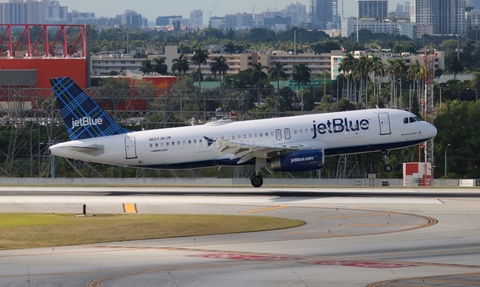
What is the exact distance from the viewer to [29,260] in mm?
37438

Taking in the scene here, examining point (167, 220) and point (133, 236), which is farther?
point (167, 220)

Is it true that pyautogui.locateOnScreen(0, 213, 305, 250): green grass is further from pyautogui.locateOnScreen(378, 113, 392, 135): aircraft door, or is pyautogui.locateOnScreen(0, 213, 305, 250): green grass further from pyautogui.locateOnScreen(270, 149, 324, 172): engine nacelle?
pyautogui.locateOnScreen(378, 113, 392, 135): aircraft door

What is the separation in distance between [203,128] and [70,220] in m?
19.3

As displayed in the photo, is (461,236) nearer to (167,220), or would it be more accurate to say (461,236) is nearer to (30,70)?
(167,220)

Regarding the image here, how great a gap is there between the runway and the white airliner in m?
4.40

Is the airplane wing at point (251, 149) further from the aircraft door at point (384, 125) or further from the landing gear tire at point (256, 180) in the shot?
the aircraft door at point (384, 125)

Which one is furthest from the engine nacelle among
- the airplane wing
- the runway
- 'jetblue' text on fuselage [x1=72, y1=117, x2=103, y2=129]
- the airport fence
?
'jetblue' text on fuselage [x1=72, y1=117, x2=103, y2=129]

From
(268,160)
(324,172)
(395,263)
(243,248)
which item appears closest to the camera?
(395,263)

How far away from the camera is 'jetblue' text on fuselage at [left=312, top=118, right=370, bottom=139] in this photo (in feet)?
215

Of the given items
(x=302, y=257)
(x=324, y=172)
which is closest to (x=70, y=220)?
(x=302, y=257)

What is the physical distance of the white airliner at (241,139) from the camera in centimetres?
6531

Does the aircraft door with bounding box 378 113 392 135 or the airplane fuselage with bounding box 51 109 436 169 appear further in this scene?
the aircraft door with bounding box 378 113 392 135

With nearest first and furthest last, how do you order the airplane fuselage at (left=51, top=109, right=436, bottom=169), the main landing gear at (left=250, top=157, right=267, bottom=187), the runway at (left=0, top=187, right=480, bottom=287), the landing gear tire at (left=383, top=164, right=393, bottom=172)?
the runway at (left=0, top=187, right=480, bottom=287)
the landing gear tire at (left=383, top=164, right=393, bottom=172)
the airplane fuselage at (left=51, top=109, right=436, bottom=169)
the main landing gear at (left=250, top=157, right=267, bottom=187)

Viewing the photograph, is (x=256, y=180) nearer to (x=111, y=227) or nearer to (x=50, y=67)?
(x=111, y=227)
